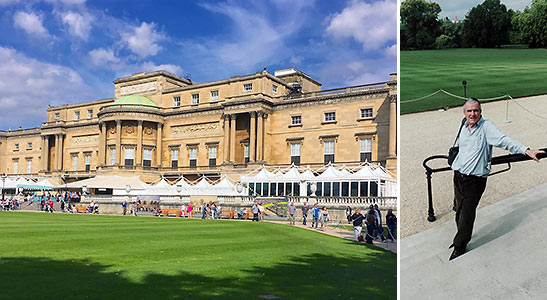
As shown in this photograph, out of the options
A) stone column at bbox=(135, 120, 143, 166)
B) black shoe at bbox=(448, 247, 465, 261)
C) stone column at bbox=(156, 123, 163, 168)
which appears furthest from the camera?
stone column at bbox=(156, 123, 163, 168)

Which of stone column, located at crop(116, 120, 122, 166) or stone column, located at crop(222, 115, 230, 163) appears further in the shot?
stone column, located at crop(116, 120, 122, 166)

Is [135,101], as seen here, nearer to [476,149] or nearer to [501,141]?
[476,149]

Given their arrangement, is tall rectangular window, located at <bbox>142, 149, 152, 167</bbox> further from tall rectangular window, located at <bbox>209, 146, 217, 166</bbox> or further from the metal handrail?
the metal handrail

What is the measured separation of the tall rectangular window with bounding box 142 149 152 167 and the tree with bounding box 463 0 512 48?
164 ft

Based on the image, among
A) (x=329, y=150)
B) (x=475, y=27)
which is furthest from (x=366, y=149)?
(x=475, y=27)

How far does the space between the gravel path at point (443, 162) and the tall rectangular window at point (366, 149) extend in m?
38.6

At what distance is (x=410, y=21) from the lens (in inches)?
238

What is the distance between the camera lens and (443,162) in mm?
5289

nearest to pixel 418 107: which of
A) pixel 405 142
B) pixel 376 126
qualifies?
pixel 405 142

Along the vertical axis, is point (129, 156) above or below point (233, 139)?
A: below

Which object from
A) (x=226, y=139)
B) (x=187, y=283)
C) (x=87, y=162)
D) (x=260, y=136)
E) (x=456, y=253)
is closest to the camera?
(x=456, y=253)

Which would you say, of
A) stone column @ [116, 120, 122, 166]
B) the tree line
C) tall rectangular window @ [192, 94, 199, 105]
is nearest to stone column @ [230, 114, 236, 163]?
tall rectangular window @ [192, 94, 199, 105]

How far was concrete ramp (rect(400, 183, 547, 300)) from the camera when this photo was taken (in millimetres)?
4066

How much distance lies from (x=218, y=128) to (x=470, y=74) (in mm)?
45715
